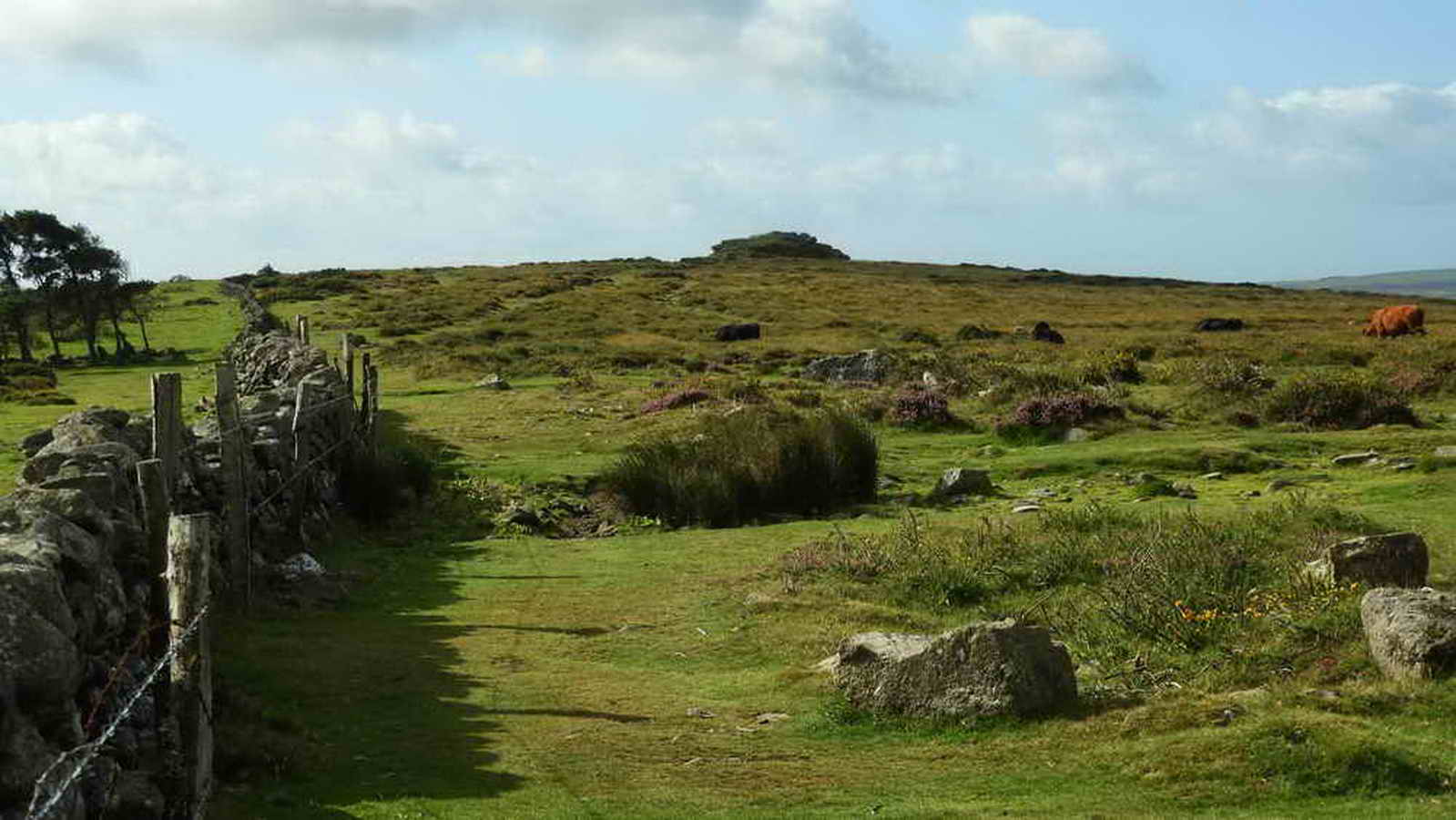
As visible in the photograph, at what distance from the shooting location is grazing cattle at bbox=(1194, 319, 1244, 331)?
57250 millimetres

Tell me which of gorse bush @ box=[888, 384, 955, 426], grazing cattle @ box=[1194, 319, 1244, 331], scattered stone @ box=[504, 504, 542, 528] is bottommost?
scattered stone @ box=[504, 504, 542, 528]

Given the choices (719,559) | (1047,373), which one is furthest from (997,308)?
(719,559)

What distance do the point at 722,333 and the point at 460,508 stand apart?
107 ft

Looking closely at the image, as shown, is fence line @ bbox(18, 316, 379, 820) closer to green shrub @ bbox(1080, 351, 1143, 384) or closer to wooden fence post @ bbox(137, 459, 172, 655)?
wooden fence post @ bbox(137, 459, 172, 655)

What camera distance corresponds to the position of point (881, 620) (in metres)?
13.2

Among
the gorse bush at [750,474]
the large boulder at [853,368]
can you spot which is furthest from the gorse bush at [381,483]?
the large boulder at [853,368]

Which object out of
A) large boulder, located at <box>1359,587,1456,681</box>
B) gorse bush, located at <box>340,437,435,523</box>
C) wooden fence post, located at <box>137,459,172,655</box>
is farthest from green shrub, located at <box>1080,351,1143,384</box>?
wooden fence post, located at <box>137,459,172,655</box>

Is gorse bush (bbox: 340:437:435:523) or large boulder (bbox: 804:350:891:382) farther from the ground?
large boulder (bbox: 804:350:891:382)

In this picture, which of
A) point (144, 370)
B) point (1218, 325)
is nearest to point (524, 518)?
point (144, 370)

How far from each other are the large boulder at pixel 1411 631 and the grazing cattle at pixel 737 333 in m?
42.2

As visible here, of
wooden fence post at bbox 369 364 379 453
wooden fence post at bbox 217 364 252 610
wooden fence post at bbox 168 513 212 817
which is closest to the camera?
wooden fence post at bbox 168 513 212 817

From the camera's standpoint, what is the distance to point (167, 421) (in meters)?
12.5

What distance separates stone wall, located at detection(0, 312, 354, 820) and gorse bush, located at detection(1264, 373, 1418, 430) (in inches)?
692

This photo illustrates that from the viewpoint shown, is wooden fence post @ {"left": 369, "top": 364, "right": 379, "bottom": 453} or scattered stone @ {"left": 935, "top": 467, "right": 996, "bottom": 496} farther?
wooden fence post @ {"left": 369, "top": 364, "right": 379, "bottom": 453}
